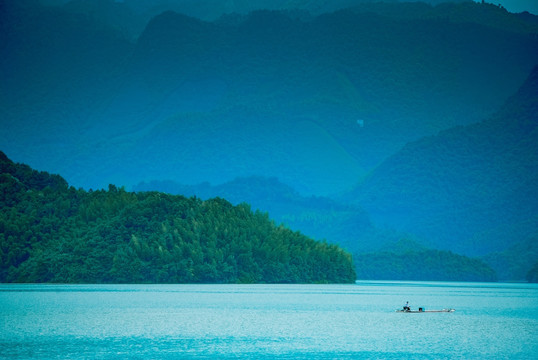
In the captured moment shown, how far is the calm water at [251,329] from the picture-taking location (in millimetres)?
49281

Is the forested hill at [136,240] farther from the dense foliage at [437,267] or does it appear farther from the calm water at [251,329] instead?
the dense foliage at [437,267]

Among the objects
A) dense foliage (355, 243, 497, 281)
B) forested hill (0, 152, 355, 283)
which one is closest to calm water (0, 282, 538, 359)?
forested hill (0, 152, 355, 283)

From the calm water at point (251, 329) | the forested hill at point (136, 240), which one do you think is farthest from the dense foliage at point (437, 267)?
the calm water at point (251, 329)

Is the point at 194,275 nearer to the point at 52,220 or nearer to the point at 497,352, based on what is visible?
the point at 52,220

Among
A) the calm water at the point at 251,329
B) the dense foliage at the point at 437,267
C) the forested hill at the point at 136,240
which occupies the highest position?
the dense foliage at the point at 437,267

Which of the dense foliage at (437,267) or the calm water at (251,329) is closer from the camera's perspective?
the calm water at (251,329)

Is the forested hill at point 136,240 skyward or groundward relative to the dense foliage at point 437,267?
groundward

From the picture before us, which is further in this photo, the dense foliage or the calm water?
the dense foliage

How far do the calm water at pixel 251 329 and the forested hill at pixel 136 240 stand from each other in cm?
3230

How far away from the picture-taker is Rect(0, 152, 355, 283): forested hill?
12731 centimetres

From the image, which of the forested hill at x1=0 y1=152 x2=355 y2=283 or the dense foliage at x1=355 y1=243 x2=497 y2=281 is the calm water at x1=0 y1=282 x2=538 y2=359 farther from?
the dense foliage at x1=355 y1=243 x2=497 y2=281

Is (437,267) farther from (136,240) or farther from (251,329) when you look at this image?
(251,329)

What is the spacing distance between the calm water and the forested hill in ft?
106

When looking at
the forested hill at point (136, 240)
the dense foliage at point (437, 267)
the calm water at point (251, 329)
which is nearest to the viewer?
the calm water at point (251, 329)
